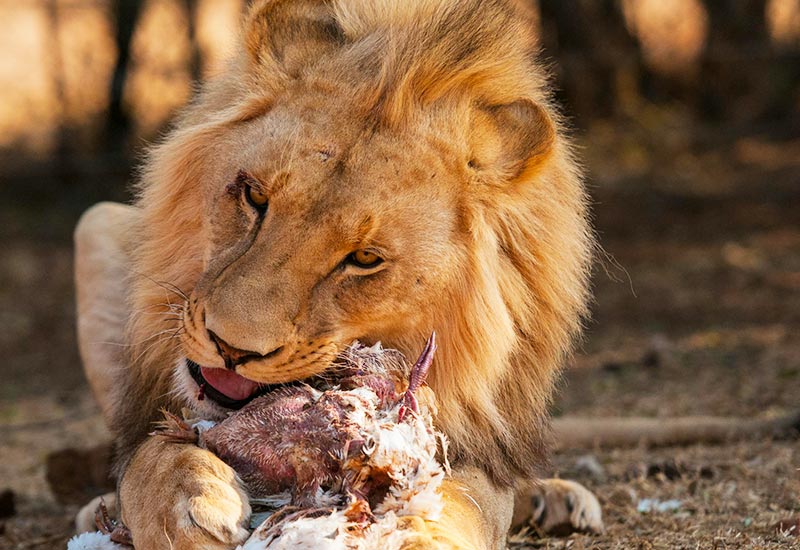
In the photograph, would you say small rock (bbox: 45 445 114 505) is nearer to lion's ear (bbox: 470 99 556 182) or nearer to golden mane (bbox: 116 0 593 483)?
golden mane (bbox: 116 0 593 483)

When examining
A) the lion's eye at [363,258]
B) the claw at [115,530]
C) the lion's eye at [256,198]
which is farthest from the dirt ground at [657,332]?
the lion's eye at [256,198]

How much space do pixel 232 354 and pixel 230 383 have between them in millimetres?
240

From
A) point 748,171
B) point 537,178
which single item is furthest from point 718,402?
point 748,171

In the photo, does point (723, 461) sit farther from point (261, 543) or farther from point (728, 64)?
point (728, 64)

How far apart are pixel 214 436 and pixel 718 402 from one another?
3287 millimetres

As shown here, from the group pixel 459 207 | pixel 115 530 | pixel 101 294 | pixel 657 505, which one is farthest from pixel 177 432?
pixel 657 505

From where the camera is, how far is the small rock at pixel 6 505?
13.4 ft

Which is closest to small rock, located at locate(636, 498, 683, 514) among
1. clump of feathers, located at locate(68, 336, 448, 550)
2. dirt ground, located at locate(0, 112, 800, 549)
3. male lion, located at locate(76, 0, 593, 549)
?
dirt ground, located at locate(0, 112, 800, 549)

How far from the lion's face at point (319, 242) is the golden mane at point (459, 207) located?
76 mm

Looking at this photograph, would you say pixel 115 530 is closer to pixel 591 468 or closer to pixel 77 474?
pixel 77 474

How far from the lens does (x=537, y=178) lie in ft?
9.61

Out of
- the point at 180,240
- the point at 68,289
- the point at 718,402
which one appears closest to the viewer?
the point at 180,240

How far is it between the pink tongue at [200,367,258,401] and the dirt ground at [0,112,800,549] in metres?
1.14

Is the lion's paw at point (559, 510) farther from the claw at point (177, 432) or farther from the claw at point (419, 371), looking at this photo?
the claw at point (177, 432)
